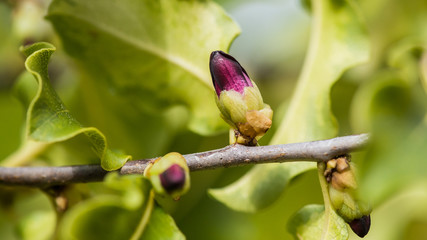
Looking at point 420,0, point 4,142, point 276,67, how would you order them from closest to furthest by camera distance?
point 420,0, point 4,142, point 276,67

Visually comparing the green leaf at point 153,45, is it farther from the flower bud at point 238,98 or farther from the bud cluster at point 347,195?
the bud cluster at point 347,195

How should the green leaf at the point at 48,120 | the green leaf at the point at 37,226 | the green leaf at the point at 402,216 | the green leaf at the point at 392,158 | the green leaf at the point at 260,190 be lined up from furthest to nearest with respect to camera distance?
the green leaf at the point at 402,216 < the green leaf at the point at 37,226 < the green leaf at the point at 260,190 < the green leaf at the point at 48,120 < the green leaf at the point at 392,158

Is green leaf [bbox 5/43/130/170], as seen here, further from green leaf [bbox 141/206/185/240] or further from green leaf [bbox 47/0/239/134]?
green leaf [bbox 47/0/239/134]

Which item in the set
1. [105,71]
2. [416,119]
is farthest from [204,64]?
[416,119]

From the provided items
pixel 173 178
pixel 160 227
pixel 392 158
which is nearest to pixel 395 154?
pixel 392 158

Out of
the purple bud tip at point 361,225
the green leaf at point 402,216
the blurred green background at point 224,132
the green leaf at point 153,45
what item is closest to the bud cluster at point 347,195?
the purple bud tip at point 361,225

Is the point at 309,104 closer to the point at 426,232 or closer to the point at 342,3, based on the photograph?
the point at 342,3

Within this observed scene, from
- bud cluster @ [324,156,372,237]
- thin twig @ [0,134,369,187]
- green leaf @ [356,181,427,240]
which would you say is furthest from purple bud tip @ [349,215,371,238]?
green leaf @ [356,181,427,240]
